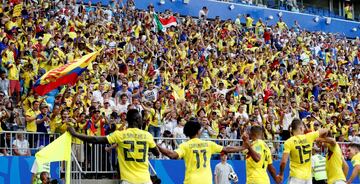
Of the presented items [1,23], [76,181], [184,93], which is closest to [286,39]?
[184,93]

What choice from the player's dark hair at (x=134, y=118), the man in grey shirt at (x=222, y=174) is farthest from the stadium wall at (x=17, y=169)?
the player's dark hair at (x=134, y=118)

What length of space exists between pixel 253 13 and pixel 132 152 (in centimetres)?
3031

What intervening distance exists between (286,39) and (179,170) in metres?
15.9

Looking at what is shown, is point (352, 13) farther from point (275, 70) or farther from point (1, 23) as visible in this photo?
point (1, 23)

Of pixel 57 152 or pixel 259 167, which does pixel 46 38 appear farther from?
pixel 259 167

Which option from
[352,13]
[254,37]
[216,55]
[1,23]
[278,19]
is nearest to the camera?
[1,23]

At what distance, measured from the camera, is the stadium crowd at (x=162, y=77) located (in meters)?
21.2

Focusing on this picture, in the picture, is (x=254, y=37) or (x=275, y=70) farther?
(x=254, y=37)

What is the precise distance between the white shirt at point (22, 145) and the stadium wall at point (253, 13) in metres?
16.0

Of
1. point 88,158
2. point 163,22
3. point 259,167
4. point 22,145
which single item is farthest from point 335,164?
point 163,22

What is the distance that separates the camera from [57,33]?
25641mm

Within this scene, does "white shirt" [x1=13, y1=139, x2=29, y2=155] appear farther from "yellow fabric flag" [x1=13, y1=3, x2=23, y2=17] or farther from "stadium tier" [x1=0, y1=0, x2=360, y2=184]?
"yellow fabric flag" [x1=13, y1=3, x2=23, y2=17]

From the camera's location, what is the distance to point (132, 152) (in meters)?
12.8

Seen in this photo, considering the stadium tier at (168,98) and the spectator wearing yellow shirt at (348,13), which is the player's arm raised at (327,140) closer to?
the stadium tier at (168,98)
